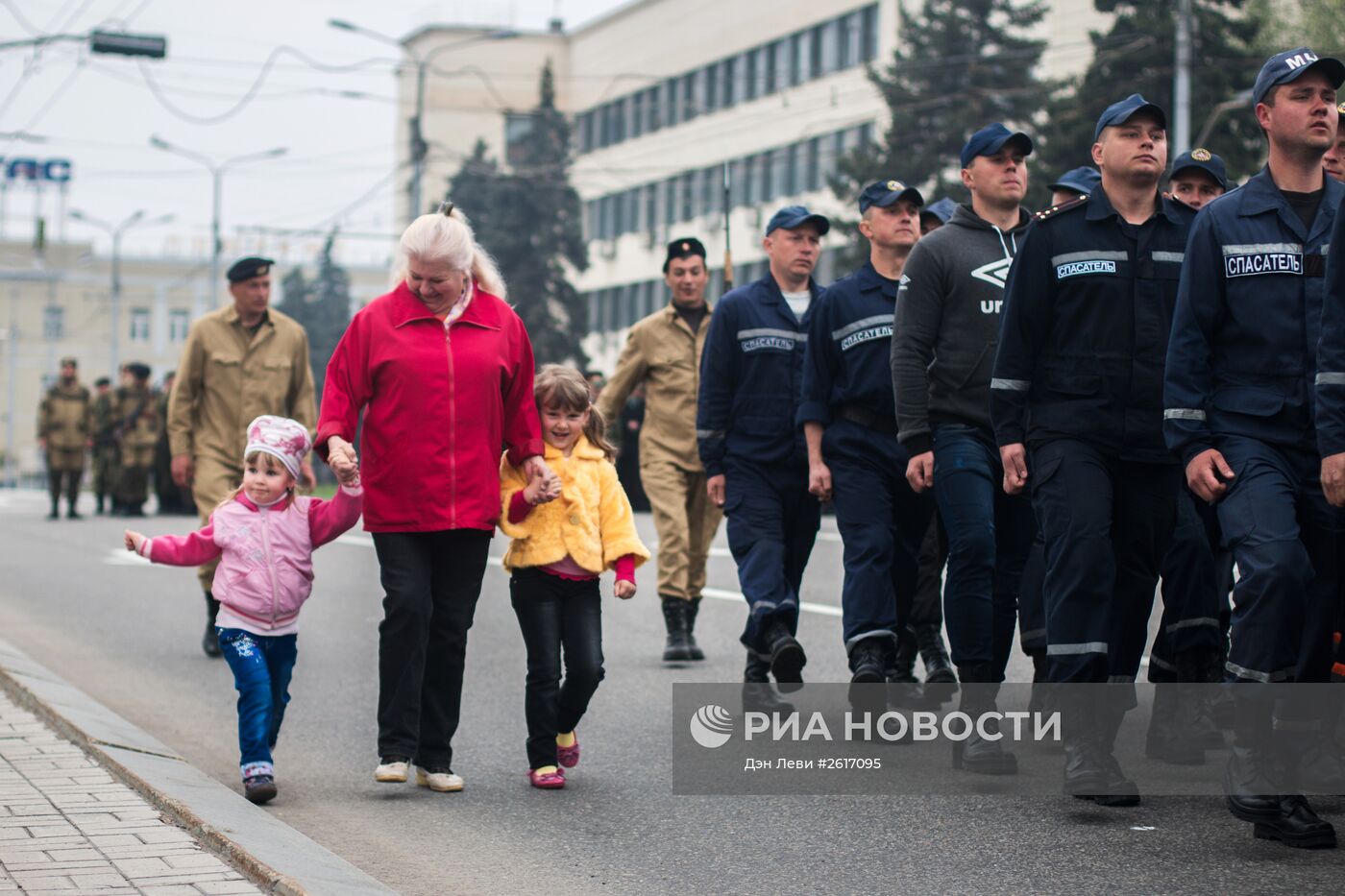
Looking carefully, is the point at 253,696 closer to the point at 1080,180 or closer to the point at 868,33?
the point at 1080,180

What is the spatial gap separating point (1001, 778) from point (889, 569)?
1.23 meters

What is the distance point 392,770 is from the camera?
6.73 m

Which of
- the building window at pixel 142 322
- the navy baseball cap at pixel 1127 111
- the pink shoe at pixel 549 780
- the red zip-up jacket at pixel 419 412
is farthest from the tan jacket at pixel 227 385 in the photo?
the building window at pixel 142 322

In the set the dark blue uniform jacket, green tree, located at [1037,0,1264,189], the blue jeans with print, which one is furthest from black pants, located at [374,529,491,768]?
green tree, located at [1037,0,1264,189]

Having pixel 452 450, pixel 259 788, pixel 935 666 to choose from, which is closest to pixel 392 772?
pixel 259 788

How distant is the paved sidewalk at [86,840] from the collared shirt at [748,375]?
3.09 metres

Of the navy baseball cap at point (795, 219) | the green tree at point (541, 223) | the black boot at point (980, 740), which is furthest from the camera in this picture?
the green tree at point (541, 223)

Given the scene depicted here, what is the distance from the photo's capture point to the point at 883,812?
6137 millimetres

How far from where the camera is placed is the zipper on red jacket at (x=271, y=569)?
666 centimetres

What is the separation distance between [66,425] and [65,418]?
105 mm

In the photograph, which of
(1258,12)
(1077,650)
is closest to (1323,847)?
(1077,650)

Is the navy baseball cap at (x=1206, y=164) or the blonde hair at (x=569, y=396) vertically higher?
the navy baseball cap at (x=1206, y=164)

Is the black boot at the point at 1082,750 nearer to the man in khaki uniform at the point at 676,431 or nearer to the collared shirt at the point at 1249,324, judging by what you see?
the collared shirt at the point at 1249,324

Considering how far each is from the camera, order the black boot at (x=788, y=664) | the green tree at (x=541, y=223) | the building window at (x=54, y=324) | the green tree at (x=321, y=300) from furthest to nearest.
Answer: the building window at (x=54, y=324), the green tree at (x=321, y=300), the green tree at (x=541, y=223), the black boot at (x=788, y=664)
